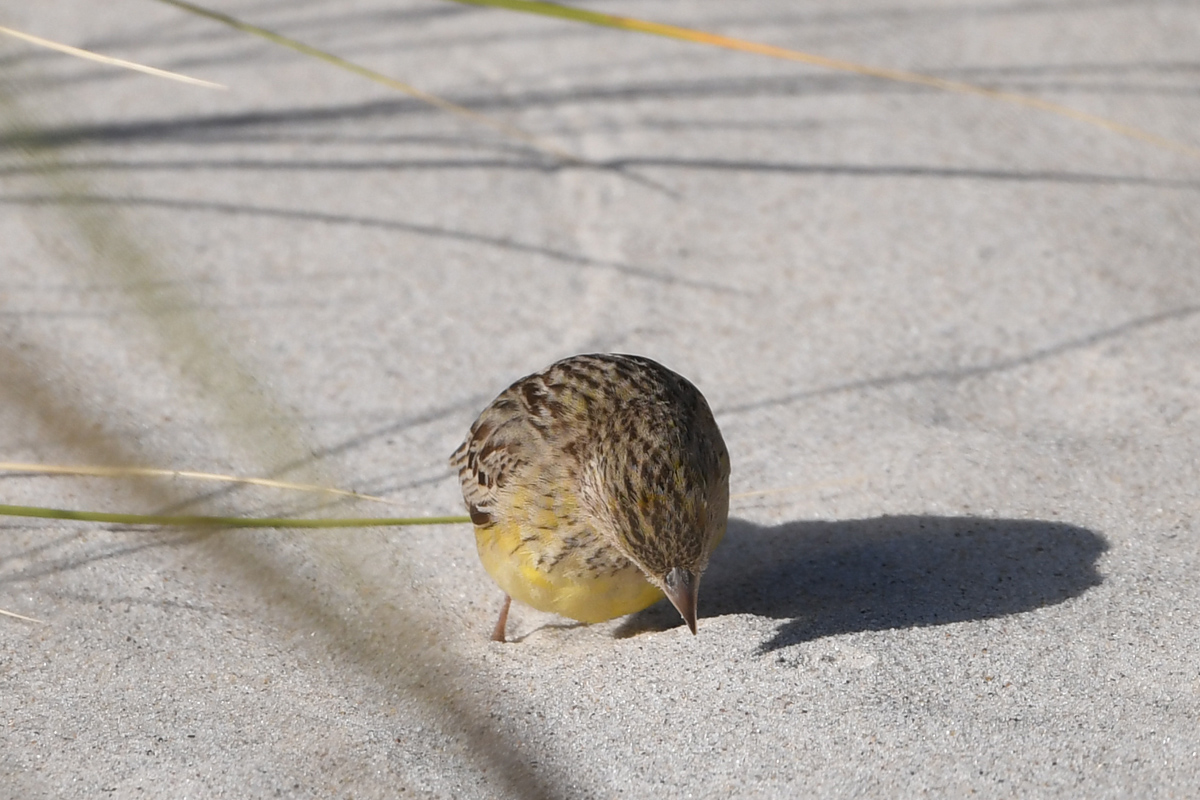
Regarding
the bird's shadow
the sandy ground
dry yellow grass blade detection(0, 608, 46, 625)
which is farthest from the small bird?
dry yellow grass blade detection(0, 608, 46, 625)

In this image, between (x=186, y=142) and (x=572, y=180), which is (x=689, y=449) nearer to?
(x=572, y=180)

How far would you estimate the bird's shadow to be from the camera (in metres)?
3.07

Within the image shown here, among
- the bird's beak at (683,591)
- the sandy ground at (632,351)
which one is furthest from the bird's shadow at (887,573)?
the bird's beak at (683,591)

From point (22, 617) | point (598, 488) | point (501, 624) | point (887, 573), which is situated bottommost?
point (501, 624)

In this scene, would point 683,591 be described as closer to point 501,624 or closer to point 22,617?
point 501,624

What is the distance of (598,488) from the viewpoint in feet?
9.55

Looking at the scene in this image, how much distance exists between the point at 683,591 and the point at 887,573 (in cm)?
74

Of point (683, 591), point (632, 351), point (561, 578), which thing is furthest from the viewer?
point (632, 351)

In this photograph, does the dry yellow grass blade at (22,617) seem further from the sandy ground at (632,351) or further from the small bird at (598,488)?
the small bird at (598,488)

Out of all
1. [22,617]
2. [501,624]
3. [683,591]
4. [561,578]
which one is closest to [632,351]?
[501,624]

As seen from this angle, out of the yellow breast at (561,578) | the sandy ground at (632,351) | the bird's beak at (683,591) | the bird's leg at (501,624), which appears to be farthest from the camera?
the bird's leg at (501,624)

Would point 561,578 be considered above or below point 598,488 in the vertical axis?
below

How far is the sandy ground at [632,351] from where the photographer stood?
2564 mm

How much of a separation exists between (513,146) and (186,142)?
58.9 inches
